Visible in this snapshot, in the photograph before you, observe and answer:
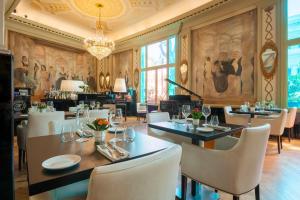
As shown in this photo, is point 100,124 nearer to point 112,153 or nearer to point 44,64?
point 112,153

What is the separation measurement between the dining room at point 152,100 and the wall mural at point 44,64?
2.0 inches

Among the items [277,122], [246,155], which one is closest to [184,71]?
[277,122]

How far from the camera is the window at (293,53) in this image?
4.91m

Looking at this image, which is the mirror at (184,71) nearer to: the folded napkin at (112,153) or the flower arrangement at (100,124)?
the flower arrangement at (100,124)

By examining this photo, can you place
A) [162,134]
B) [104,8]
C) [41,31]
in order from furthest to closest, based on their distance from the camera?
[41,31] < [104,8] < [162,134]

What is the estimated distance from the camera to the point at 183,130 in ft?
6.56

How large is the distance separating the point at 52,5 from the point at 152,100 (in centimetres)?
577

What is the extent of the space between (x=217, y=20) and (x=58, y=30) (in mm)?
7429

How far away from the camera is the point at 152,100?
8977mm

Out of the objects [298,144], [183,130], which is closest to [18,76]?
[183,130]

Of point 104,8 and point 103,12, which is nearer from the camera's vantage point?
point 104,8

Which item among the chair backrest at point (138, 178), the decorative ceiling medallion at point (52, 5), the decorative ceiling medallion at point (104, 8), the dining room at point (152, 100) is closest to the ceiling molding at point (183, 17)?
the dining room at point (152, 100)

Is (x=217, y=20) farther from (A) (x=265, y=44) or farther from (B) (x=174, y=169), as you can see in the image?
(B) (x=174, y=169)

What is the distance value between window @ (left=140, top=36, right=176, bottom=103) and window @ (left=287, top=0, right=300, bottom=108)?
161 inches
